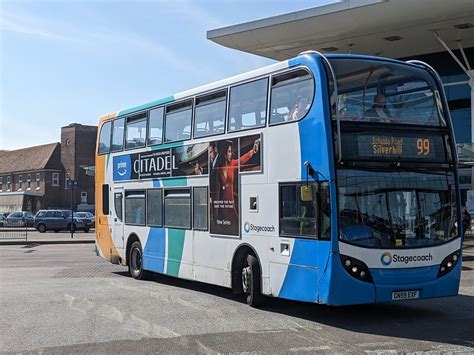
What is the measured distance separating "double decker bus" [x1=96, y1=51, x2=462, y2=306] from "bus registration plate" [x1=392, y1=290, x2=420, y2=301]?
0.02m

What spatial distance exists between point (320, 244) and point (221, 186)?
9.88ft

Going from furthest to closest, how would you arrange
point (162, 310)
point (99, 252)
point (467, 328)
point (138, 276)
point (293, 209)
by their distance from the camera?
point (99, 252) → point (138, 276) → point (162, 310) → point (293, 209) → point (467, 328)

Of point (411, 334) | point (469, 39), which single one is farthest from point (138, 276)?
point (469, 39)

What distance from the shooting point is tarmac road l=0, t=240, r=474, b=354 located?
300 inches

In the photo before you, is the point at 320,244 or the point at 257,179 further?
the point at 257,179

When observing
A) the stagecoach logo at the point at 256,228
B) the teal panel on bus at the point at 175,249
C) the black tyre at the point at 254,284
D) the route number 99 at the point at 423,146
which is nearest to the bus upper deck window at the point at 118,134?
the teal panel on bus at the point at 175,249

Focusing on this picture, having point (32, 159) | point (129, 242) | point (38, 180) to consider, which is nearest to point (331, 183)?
point (129, 242)

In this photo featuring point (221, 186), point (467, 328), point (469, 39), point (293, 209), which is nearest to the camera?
point (467, 328)

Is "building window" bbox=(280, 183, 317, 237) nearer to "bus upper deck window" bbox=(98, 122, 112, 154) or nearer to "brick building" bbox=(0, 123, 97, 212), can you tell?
"bus upper deck window" bbox=(98, 122, 112, 154)

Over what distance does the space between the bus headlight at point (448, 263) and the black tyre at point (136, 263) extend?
24.0 feet

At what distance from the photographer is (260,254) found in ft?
33.6

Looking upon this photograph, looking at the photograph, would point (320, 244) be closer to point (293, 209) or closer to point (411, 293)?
point (293, 209)

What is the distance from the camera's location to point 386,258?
888cm

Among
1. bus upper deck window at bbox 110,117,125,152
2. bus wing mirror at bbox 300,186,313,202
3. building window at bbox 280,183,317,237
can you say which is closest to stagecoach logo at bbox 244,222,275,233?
building window at bbox 280,183,317,237
